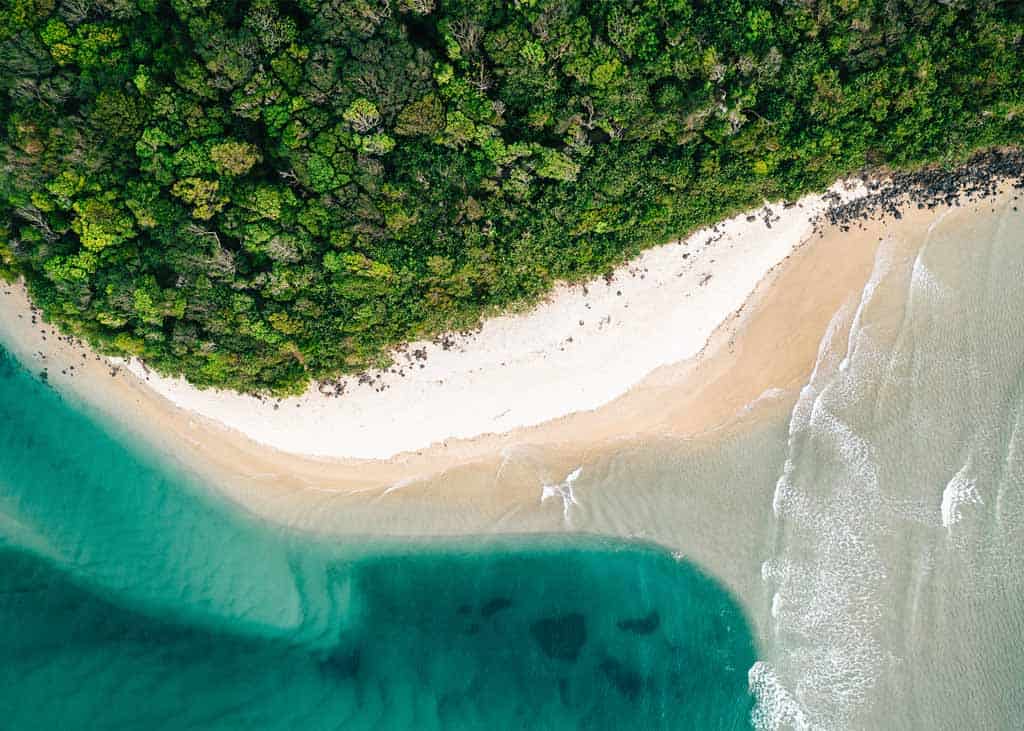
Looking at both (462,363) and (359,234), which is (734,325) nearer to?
(462,363)

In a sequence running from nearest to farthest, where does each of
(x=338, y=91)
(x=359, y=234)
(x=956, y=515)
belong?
(x=338, y=91) → (x=359, y=234) → (x=956, y=515)

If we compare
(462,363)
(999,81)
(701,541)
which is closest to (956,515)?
(701,541)

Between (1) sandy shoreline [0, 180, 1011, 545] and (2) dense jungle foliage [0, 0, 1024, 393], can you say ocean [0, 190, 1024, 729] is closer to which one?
(1) sandy shoreline [0, 180, 1011, 545]

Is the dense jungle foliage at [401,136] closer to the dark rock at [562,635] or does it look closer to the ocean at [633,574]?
the ocean at [633,574]

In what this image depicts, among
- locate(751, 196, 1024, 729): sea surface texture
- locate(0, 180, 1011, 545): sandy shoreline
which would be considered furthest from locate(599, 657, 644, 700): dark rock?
locate(0, 180, 1011, 545): sandy shoreline

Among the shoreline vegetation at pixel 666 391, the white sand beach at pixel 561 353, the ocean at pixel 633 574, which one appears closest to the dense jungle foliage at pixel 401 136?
the white sand beach at pixel 561 353

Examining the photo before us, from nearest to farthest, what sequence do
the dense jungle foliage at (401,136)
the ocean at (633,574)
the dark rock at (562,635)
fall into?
the dense jungle foliage at (401,136)
the ocean at (633,574)
the dark rock at (562,635)
